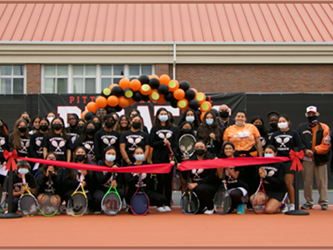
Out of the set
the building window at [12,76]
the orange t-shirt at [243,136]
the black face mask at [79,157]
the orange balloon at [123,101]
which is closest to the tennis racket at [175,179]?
the orange t-shirt at [243,136]

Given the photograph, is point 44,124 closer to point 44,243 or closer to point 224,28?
point 44,243

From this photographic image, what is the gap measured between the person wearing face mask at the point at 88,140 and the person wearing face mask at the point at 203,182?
2320mm

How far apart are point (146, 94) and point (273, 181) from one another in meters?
4.56

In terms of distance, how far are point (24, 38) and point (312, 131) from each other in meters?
14.4

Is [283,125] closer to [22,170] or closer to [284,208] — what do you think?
[284,208]

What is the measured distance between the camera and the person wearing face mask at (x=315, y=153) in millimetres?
8422

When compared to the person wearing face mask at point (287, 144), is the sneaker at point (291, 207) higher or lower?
lower

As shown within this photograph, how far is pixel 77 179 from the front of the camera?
7.94 metres

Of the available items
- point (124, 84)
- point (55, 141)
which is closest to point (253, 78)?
point (124, 84)

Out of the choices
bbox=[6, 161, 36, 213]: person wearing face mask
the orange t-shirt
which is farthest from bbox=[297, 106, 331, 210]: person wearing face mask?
bbox=[6, 161, 36, 213]: person wearing face mask

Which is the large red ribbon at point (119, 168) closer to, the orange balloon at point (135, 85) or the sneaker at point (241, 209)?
the sneaker at point (241, 209)

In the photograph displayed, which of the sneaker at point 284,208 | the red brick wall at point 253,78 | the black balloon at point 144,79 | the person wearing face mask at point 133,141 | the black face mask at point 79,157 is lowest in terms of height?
the sneaker at point 284,208

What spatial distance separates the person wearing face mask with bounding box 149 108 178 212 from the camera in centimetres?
830

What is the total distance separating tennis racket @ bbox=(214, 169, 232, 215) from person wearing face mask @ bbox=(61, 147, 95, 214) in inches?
104
